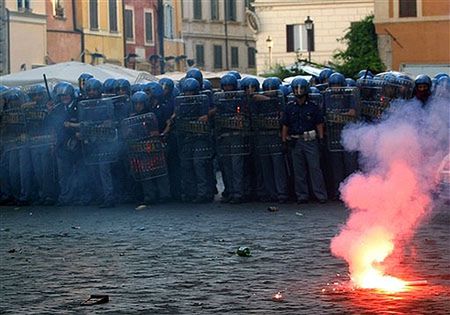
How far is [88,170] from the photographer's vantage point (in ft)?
72.9

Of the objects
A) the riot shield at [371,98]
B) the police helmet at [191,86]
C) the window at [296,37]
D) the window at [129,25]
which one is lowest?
the riot shield at [371,98]

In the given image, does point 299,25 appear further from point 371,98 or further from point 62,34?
point 371,98

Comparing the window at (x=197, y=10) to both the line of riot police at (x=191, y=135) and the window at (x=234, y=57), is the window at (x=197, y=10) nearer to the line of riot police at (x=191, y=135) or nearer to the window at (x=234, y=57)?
the window at (x=234, y=57)

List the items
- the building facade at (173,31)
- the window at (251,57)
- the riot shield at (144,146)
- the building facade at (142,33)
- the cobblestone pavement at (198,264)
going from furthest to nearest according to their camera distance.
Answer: the window at (251,57)
the building facade at (173,31)
the building facade at (142,33)
the riot shield at (144,146)
the cobblestone pavement at (198,264)

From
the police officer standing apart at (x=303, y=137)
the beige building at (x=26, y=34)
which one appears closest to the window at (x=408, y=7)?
the beige building at (x=26, y=34)

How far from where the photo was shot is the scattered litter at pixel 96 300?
10.8 metres

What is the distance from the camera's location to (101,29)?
2603 inches

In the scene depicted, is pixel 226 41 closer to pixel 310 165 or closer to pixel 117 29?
pixel 117 29

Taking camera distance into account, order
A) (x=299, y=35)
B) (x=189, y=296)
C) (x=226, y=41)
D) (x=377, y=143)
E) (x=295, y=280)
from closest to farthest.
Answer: (x=189, y=296) → (x=295, y=280) → (x=377, y=143) → (x=299, y=35) → (x=226, y=41)

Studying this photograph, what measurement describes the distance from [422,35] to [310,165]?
27.6 m

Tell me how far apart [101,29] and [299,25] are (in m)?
10.1

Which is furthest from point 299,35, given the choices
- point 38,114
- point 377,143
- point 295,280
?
point 295,280

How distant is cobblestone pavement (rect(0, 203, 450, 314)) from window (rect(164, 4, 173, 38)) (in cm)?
5748

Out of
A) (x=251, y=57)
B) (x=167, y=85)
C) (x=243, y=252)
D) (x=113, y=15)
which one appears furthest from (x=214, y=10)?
(x=243, y=252)
